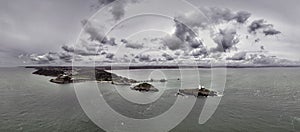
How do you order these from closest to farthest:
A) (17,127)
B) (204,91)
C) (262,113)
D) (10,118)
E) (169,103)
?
(17,127), (10,118), (262,113), (169,103), (204,91)

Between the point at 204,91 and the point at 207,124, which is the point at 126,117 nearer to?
the point at 207,124

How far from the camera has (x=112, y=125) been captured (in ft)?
93.0

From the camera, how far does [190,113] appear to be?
35.5m

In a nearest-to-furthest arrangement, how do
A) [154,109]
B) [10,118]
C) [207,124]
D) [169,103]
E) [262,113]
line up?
[207,124], [10,118], [262,113], [154,109], [169,103]

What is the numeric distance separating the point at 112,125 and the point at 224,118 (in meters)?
17.0

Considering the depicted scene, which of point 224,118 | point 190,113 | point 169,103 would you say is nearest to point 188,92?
point 169,103

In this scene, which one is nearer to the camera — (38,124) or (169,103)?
(38,124)

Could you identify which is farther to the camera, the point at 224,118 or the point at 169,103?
the point at 169,103

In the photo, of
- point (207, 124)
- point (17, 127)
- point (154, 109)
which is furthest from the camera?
point (154, 109)

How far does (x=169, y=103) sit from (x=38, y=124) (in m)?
24.5

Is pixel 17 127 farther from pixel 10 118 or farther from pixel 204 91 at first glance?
pixel 204 91

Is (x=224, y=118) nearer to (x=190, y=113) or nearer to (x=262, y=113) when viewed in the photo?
(x=190, y=113)

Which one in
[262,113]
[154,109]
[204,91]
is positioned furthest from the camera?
[204,91]

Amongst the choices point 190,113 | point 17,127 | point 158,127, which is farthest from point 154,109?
point 17,127
